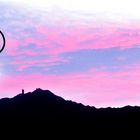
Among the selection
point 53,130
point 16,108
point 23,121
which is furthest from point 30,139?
point 16,108

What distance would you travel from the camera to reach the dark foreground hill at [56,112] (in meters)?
92.7

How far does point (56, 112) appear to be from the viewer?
104000mm

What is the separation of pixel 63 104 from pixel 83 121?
15.5m

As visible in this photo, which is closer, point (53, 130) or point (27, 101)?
point (53, 130)

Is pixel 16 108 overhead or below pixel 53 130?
overhead

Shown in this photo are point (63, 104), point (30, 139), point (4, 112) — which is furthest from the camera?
point (63, 104)

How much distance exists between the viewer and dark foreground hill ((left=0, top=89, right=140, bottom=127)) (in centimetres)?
9269

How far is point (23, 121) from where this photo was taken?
93.4m

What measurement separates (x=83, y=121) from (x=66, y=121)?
454cm

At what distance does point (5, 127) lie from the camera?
85562mm

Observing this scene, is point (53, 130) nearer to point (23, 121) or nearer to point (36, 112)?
point (23, 121)

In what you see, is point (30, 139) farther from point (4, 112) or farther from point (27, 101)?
point (27, 101)

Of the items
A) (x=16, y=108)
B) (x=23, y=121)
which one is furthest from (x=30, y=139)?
(x=16, y=108)

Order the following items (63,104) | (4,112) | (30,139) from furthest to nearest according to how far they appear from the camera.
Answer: (63,104), (4,112), (30,139)
